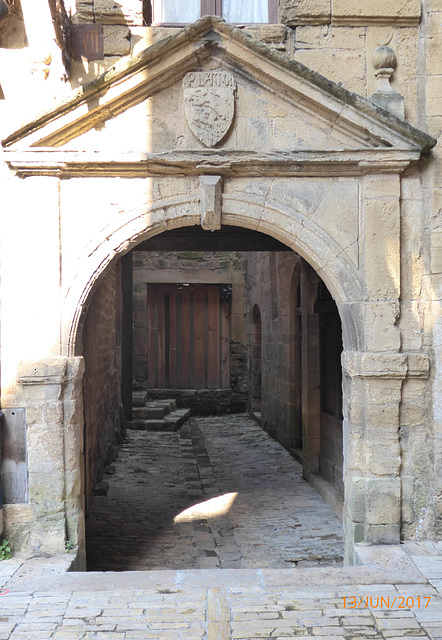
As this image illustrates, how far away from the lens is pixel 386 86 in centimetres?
398

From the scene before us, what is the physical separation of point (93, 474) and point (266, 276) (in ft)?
17.0

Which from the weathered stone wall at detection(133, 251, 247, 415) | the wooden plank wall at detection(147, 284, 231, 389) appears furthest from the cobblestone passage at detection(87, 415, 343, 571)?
the wooden plank wall at detection(147, 284, 231, 389)

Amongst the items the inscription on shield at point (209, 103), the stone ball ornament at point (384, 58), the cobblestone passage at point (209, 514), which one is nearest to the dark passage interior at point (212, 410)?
the cobblestone passage at point (209, 514)

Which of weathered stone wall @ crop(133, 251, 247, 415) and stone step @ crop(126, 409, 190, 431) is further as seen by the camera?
weathered stone wall @ crop(133, 251, 247, 415)

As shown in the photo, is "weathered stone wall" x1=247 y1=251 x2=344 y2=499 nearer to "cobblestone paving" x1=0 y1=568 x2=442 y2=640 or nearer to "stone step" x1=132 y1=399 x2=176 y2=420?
"stone step" x1=132 y1=399 x2=176 y2=420

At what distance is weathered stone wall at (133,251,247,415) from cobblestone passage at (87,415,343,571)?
12.5 ft

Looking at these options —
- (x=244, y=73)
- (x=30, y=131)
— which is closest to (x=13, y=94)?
(x=30, y=131)

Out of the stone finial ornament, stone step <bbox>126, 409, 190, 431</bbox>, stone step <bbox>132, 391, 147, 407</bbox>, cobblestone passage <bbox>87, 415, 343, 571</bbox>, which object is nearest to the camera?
the stone finial ornament

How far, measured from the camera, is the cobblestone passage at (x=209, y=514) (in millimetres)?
4555

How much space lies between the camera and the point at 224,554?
15.1 feet
